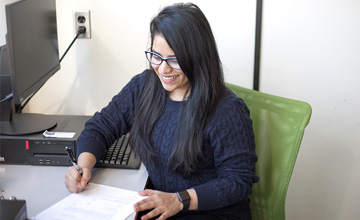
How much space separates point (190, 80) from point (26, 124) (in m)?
0.65

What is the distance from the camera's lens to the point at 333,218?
6.79 ft

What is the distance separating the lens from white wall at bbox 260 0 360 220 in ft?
6.04

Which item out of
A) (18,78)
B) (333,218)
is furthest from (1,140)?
(333,218)

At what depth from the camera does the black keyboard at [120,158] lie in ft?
4.92

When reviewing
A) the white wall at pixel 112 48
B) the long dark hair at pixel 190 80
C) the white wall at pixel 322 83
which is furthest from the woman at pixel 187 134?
the white wall at pixel 322 83

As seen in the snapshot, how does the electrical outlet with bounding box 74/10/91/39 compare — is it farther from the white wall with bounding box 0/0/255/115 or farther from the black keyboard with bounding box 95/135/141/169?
the black keyboard with bounding box 95/135/141/169

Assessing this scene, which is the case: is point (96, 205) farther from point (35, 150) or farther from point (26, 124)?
point (26, 124)

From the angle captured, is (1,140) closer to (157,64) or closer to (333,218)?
(157,64)

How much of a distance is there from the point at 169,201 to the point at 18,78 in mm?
619

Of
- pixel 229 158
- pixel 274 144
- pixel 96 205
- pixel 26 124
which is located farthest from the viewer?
pixel 26 124

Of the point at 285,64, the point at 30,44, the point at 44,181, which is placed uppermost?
the point at 30,44

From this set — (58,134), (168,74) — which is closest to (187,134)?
(168,74)

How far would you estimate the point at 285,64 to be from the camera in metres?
1.92

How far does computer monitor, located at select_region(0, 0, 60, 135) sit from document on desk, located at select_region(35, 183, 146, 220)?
1.23 feet
